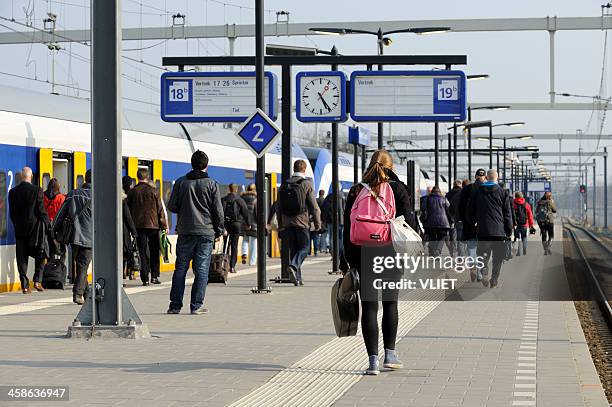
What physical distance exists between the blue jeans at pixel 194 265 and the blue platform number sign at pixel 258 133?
3667 mm

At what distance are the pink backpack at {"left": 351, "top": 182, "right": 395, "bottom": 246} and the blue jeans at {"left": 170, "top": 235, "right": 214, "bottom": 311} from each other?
5.35 m

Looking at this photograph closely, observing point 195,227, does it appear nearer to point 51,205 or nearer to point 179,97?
point 51,205

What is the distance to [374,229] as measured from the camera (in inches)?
390

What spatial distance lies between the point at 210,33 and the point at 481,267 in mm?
14290

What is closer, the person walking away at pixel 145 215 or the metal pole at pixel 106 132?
the metal pole at pixel 106 132

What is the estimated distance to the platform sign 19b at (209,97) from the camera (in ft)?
76.5

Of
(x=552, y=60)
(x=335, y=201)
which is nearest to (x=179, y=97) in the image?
(x=335, y=201)

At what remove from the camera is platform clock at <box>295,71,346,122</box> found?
79.8 ft

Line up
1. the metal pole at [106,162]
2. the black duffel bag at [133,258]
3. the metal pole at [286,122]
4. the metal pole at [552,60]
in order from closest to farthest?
the metal pole at [106,162]
the black duffel bag at [133,258]
the metal pole at [286,122]
the metal pole at [552,60]

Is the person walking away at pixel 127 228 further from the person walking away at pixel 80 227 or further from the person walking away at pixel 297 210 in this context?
the person walking away at pixel 80 227

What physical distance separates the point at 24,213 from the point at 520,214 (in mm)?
16128

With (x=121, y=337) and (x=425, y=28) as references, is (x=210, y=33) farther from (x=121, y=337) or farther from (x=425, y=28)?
(x=121, y=337)

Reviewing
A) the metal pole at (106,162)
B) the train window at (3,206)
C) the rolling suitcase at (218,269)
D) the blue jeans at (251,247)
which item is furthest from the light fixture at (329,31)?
the metal pole at (106,162)

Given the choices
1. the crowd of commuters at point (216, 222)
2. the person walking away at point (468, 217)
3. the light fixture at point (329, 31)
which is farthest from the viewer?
the light fixture at point (329, 31)
